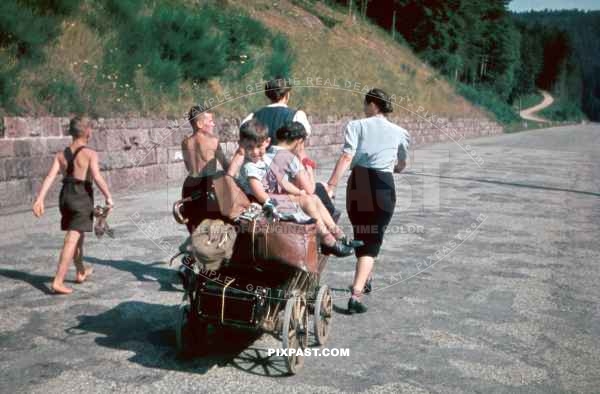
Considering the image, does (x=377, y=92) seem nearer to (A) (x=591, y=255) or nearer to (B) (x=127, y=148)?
(A) (x=591, y=255)

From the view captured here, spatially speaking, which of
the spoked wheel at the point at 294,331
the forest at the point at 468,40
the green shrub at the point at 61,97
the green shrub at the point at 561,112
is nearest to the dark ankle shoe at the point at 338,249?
the spoked wheel at the point at 294,331

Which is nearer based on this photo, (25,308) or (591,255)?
(25,308)

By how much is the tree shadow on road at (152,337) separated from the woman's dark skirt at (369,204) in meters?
1.41

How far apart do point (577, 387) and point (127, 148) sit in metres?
10.9

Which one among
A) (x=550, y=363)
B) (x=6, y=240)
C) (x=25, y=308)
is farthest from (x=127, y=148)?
(x=550, y=363)

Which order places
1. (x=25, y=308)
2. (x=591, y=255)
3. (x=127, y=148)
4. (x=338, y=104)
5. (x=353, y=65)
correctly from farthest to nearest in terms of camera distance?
(x=353, y=65), (x=338, y=104), (x=127, y=148), (x=591, y=255), (x=25, y=308)

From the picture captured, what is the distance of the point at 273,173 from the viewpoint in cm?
485

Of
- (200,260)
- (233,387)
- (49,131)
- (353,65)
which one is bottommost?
(233,387)

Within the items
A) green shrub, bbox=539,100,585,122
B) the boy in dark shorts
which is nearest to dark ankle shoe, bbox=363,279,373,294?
the boy in dark shorts

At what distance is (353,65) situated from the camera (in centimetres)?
3155

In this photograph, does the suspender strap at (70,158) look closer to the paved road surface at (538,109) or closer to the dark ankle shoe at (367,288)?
the dark ankle shoe at (367,288)

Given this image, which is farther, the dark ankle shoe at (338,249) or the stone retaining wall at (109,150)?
the stone retaining wall at (109,150)

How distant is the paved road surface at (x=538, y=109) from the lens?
98200 mm

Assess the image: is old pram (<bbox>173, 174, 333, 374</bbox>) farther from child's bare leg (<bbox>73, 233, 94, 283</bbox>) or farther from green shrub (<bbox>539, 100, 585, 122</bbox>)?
green shrub (<bbox>539, 100, 585, 122</bbox>)
